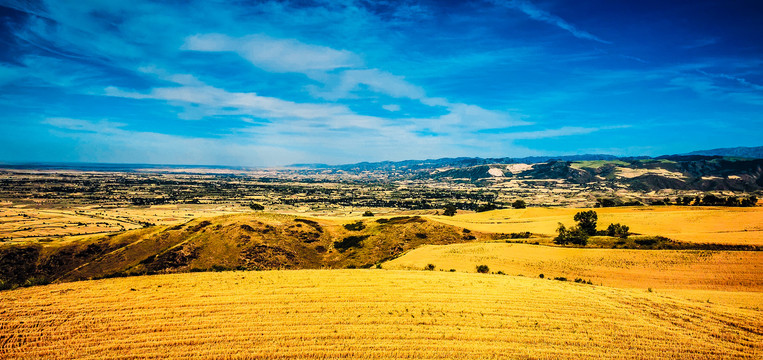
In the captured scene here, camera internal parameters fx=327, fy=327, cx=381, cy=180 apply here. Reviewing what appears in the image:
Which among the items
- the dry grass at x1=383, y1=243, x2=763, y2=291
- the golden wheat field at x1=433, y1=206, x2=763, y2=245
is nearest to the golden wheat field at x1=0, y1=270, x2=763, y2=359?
the dry grass at x1=383, y1=243, x2=763, y2=291

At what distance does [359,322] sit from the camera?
2453 cm

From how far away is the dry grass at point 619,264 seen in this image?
1538 inches

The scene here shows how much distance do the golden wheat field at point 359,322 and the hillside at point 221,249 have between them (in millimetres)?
26480

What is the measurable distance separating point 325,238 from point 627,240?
2379 inches

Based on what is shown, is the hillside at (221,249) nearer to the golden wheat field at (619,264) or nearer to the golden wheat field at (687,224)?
the golden wheat field at (619,264)

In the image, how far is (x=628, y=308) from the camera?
1084 inches

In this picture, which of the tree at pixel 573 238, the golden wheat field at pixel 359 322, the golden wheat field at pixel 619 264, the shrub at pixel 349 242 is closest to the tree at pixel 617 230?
the tree at pixel 573 238

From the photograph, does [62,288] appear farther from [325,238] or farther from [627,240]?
[627,240]

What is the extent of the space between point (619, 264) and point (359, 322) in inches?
1665

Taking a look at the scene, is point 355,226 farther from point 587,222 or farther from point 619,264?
point 587,222

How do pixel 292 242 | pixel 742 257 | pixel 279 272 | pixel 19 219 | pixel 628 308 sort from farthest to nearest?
1. pixel 19 219
2. pixel 292 242
3. pixel 742 257
4. pixel 279 272
5. pixel 628 308

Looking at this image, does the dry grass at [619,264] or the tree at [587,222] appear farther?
the tree at [587,222]

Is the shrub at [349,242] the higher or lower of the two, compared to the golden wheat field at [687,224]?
lower

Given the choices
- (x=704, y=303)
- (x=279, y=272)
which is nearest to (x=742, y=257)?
(x=704, y=303)
